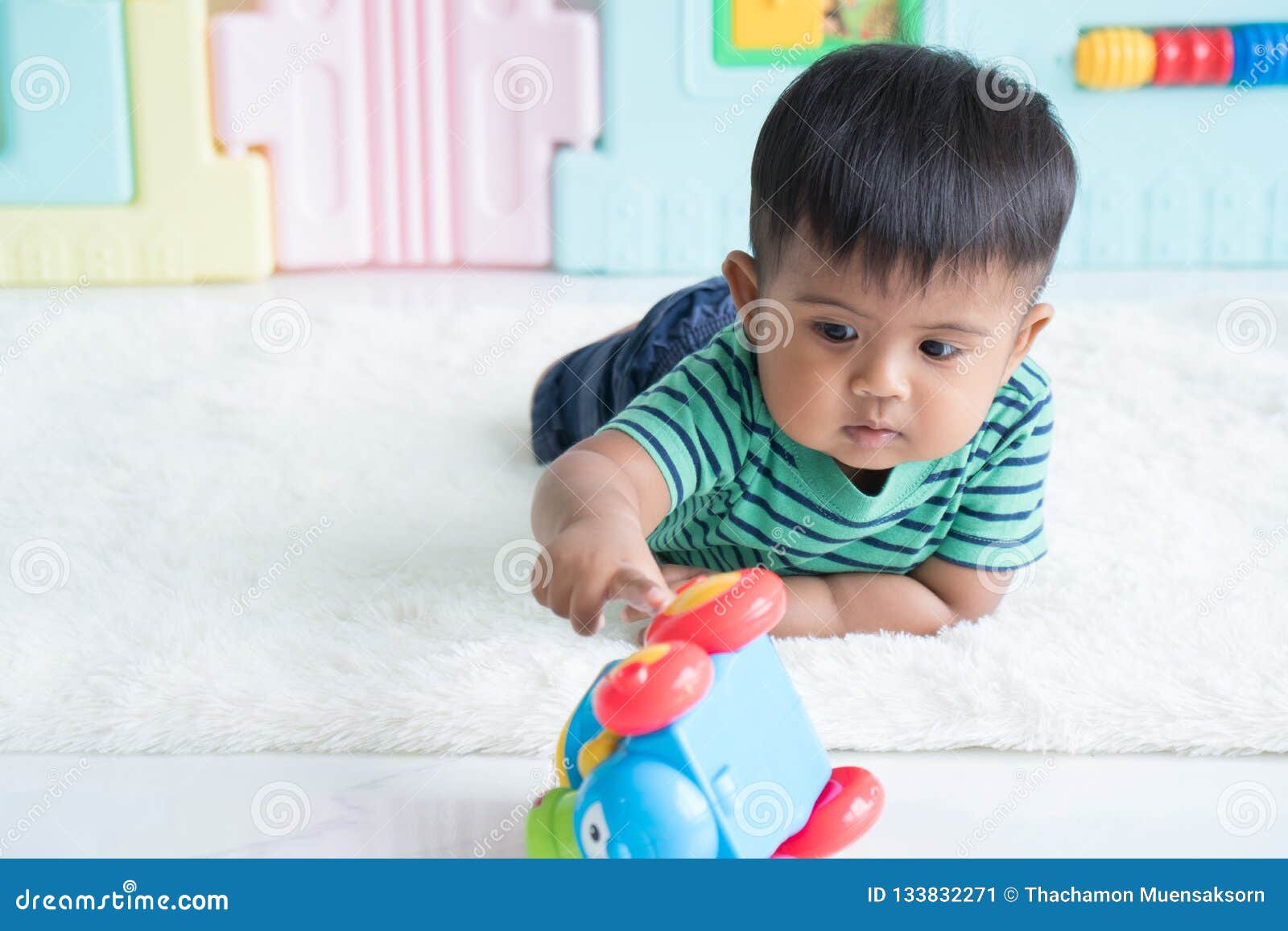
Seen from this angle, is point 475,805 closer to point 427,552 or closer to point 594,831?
point 594,831

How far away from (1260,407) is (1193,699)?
0.68 metres

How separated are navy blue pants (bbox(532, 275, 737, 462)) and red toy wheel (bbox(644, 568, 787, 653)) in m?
0.57

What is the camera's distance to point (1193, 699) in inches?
30.5

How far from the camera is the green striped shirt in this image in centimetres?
84

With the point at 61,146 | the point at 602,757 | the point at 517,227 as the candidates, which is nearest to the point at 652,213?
the point at 517,227

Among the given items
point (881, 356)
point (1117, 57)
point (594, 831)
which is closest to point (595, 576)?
point (594, 831)

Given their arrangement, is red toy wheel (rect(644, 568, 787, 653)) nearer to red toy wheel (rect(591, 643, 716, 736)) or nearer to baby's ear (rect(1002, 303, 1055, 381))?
red toy wheel (rect(591, 643, 716, 736))

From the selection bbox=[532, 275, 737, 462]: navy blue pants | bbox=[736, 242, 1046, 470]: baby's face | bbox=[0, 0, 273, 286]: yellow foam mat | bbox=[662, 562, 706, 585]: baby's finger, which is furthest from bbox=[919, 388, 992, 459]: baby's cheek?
bbox=[0, 0, 273, 286]: yellow foam mat

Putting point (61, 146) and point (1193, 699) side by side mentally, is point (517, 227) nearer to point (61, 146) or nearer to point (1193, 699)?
point (61, 146)

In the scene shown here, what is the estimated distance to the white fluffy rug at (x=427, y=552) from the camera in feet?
2.49

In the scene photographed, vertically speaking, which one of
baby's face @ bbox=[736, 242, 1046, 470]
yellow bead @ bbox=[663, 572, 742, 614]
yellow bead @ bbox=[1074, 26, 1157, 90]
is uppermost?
yellow bead @ bbox=[1074, 26, 1157, 90]

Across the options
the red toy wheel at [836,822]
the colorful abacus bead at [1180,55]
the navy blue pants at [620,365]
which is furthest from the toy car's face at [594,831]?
the colorful abacus bead at [1180,55]

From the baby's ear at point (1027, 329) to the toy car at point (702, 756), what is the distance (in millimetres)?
316

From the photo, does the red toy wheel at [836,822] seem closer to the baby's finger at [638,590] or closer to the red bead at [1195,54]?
the baby's finger at [638,590]
